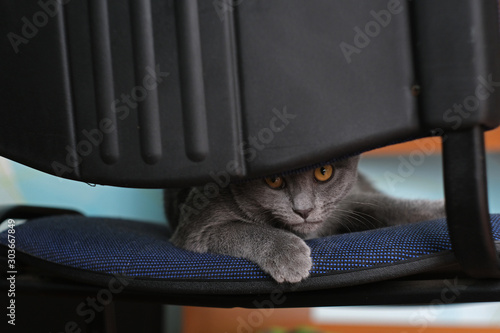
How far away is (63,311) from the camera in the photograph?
1.42 meters

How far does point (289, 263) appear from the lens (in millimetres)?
717

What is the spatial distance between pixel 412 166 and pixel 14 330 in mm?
1634

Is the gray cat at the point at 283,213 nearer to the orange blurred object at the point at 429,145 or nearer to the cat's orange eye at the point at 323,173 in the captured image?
the cat's orange eye at the point at 323,173

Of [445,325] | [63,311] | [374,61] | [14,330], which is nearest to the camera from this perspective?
[374,61]

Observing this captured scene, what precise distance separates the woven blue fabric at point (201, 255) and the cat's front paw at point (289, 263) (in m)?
0.01

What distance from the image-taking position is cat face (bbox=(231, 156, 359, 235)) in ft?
3.11

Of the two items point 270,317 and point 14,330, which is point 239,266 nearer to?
point 14,330

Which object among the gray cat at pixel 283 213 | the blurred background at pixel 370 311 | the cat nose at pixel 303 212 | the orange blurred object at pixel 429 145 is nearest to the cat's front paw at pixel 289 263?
the gray cat at pixel 283 213

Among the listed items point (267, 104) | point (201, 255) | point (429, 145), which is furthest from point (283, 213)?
point (429, 145)

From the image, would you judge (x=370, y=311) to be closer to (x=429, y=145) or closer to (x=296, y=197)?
(x=429, y=145)

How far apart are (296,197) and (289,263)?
242 mm

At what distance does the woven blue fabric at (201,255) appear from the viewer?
0.66 m

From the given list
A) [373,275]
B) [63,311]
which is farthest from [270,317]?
[373,275]

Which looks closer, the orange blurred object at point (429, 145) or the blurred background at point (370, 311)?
the orange blurred object at point (429, 145)
